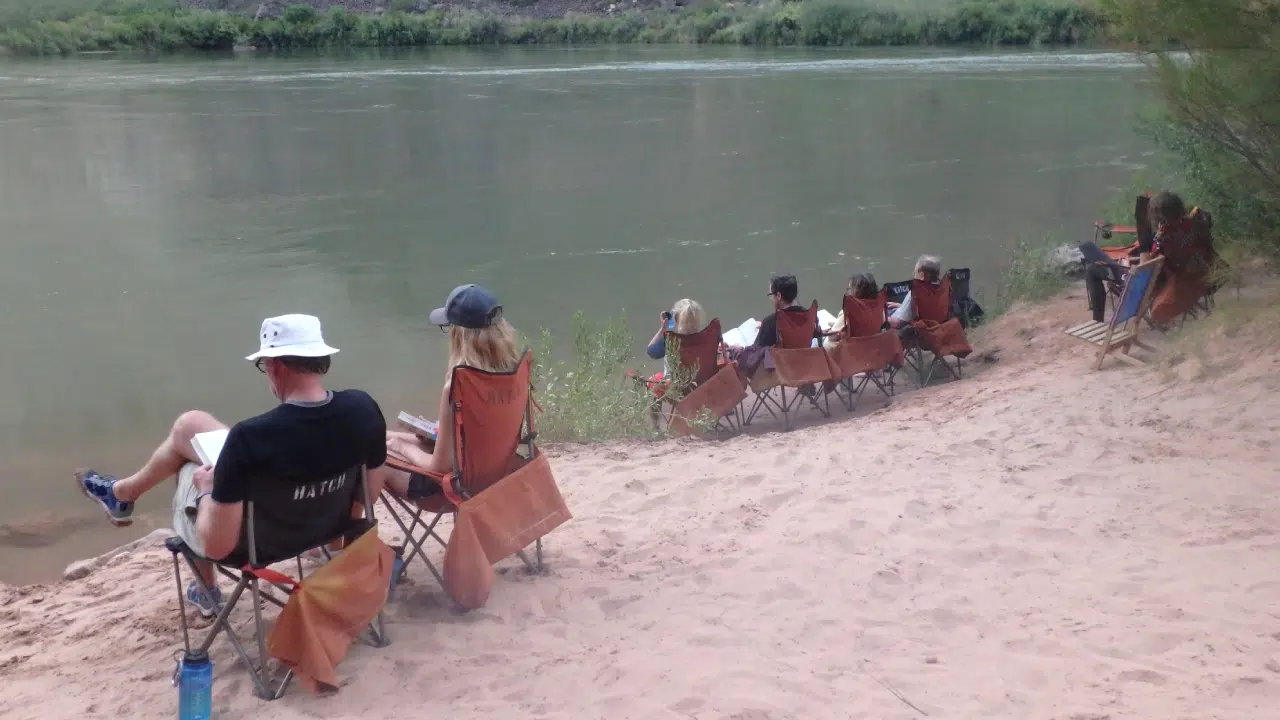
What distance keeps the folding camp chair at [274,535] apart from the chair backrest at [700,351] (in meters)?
3.32

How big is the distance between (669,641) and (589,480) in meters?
1.88

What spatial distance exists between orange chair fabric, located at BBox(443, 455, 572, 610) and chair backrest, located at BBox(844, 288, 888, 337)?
331 cm

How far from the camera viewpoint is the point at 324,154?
2242 centimetres

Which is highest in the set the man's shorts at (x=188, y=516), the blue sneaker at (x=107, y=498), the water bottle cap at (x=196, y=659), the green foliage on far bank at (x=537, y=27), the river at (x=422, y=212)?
the green foliage on far bank at (x=537, y=27)

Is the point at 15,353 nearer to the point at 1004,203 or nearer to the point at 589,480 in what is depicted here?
the point at 589,480

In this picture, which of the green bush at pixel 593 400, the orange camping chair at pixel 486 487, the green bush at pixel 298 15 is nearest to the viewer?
the orange camping chair at pixel 486 487

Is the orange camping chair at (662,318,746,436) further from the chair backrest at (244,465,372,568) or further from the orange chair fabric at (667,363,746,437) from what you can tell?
the chair backrest at (244,465,372,568)

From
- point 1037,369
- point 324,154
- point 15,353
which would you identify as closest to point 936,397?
point 1037,369

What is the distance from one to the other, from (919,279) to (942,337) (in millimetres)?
390

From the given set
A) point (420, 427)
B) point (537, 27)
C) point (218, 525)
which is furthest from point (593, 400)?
point (537, 27)

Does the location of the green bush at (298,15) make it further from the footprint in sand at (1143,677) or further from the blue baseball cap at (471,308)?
the footprint in sand at (1143,677)

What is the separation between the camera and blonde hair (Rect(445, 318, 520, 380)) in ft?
13.2

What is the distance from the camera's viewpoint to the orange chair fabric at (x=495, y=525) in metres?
3.97

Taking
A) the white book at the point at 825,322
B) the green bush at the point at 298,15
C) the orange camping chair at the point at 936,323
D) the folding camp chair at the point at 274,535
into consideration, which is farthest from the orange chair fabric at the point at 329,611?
the green bush at the point at 298,15
